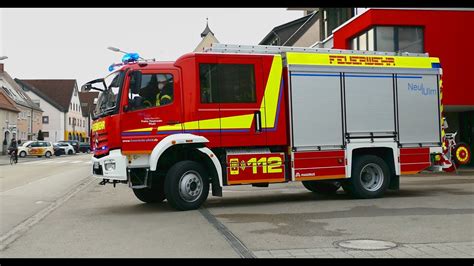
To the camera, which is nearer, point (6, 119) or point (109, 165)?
point (109, 165)

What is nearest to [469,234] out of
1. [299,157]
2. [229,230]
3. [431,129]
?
[229,230]

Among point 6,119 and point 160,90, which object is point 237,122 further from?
point 6,119

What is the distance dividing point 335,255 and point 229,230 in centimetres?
233

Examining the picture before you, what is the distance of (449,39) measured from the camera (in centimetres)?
2089

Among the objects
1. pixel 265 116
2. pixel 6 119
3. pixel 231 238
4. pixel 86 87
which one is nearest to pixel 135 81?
pixel 86 87

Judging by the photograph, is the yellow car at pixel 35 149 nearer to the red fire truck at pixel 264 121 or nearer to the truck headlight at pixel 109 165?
the red fire truck at pixel 264 121

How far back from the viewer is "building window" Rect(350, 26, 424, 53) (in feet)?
68.3

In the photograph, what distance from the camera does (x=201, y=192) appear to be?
34.5 feet

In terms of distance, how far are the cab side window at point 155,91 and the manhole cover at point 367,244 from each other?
4.85 metres

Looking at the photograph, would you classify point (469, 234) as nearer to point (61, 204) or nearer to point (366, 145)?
point (366, 145)

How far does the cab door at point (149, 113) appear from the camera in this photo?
1014 cm

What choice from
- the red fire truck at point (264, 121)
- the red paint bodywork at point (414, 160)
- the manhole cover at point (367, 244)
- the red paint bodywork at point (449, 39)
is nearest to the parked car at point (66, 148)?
the red paint bodywork at point (449, 39)

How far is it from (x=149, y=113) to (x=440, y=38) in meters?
14.8

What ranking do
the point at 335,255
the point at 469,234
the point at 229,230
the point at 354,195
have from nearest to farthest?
the point at 335,255 < the point at 469,234 < the point at 229,230 < the point at 354,195
